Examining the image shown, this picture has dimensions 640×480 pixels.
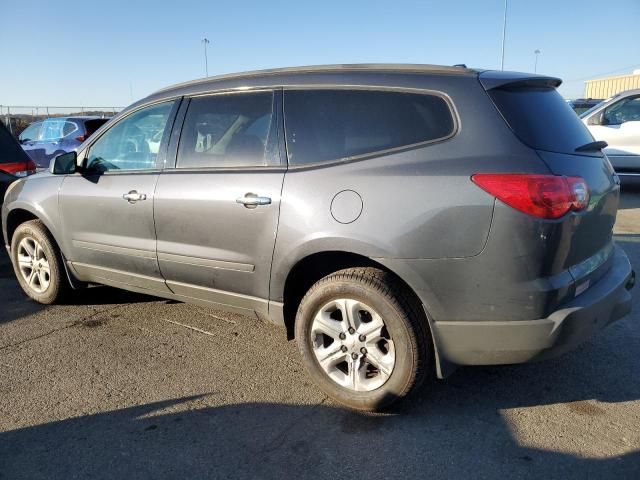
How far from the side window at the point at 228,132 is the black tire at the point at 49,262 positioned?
1.65 m

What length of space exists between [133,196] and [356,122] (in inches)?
69.5

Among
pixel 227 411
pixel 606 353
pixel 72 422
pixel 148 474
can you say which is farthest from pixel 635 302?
pixel 72 422

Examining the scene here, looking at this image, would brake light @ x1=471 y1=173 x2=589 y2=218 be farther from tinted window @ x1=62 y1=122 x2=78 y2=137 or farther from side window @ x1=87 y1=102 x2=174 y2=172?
tinted window @ x1=62 y1=122 x2=78 y2=137

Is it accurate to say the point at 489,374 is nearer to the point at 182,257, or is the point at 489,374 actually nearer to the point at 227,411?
the point at 227,411

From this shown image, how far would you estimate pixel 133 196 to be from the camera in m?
3.85

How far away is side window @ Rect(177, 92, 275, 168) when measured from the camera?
3367 mm

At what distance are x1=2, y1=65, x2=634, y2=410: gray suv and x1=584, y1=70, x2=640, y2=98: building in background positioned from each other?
43.4 m

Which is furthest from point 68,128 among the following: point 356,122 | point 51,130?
point 356,122

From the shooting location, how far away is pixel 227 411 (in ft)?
9.89

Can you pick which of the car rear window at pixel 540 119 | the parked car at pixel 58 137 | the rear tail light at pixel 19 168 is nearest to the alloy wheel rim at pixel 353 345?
the car rear window at pixel 540 119

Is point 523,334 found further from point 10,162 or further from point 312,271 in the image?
point 10,162

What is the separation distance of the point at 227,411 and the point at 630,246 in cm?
527

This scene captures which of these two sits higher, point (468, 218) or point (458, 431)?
point (468, 218)

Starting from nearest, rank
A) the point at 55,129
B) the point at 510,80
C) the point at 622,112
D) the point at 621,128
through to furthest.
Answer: the point at 510,80, the point at 621,128, the point at 622,112, the point at 55,129
